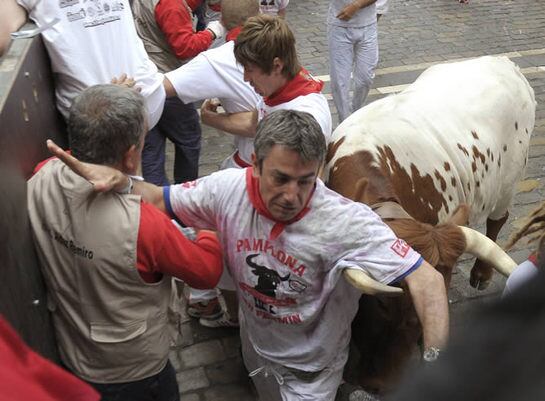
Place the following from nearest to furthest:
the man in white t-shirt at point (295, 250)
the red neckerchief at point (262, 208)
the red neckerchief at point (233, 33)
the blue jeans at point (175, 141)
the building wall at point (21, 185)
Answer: the building wall at point (21, 185), the man in white t-shirt at point (295, 250), the red neckerchief at point (262, 208), the red neckerchief at point (233, 33), the blue jeans at point (175, 141)

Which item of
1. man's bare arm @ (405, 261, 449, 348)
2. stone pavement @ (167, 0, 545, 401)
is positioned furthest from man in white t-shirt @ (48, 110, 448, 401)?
stone pavement @ (167, 0, 545, 401)

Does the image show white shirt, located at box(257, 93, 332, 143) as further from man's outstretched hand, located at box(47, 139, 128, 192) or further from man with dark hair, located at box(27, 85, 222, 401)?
man's outstretched hand, located at box(47, 139, 128, 192)

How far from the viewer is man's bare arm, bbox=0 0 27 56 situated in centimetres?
307

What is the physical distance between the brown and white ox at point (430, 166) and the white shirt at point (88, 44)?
129cm

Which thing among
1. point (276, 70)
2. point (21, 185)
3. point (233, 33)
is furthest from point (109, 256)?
point (233, 33)

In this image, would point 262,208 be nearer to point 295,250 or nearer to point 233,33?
point 295,250

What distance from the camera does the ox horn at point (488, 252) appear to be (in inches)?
115

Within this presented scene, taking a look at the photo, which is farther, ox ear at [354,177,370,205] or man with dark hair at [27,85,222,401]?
ox ear at [354,177,370,205]

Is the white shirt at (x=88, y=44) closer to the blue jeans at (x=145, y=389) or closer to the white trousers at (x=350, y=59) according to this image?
the blue jeans at (x=145, y=389)

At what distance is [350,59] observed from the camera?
698 cm

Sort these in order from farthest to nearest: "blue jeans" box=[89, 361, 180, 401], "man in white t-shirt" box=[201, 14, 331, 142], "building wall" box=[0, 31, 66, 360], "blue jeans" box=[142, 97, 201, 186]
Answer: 1. "blue jeans" box=[142, 97, 201, 186]
2. "man in white t-shirt" box=[201, 14, 331, 142]
3. "blue jeans" box=[89, 361, 180, 401]
4. "building wall" box=[0, 31, 66, 360]

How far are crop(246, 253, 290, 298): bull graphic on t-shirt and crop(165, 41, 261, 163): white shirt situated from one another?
1.39 meters

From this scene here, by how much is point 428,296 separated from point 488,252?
63cm

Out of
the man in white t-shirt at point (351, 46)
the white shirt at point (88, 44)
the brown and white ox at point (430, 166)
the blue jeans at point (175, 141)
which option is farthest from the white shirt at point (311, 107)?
the man in white t-shirt at point (351, 46)
